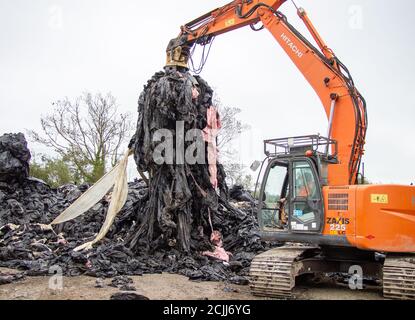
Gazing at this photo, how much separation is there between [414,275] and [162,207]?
15.2ft

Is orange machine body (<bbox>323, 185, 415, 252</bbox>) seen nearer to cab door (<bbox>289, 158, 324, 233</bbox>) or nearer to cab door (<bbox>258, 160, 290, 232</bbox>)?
cab door (<bbox>289, 158, 324, 233</bbox>)

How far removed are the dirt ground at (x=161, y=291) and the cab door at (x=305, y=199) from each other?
42.9 inches

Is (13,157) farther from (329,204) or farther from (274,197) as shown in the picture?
(329,204)

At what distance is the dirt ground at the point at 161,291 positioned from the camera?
6.14m

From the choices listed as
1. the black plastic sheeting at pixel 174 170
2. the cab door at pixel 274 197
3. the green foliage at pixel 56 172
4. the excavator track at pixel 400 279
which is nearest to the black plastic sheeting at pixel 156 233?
the black plastic sheeting at pixel 174 170

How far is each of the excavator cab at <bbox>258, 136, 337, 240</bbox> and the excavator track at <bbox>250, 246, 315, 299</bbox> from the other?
1.23 feet

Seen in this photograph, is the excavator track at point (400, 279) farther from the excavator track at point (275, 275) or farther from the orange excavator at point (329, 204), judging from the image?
the excavator track at point (275, 275)

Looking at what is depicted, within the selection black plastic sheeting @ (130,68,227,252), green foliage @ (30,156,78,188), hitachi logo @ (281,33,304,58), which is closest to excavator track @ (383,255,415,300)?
black plastic sheeting @ (130,68,227,252)

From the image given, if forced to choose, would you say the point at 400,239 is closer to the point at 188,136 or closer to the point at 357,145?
the point at 357,145

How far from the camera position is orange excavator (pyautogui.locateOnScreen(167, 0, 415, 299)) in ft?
20.6

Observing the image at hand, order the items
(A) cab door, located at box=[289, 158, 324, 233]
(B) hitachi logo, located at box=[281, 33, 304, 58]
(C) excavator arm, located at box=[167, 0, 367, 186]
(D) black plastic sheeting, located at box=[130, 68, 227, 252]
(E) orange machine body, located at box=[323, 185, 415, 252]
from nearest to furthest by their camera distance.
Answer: (E) orange machine body, located at box=[323, 185, 415, 252], (A) cab door, located at box=[289, 158, 324, 233], (C) excavator arm, located at box=[167, 0, 367, 186], (B) hitachi logo, located at box=[281, 33, 304, 58], (D) black plastic sheeting, located at box=[130, 68, 227, 252]

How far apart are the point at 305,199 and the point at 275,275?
1196 millimetres
